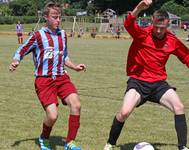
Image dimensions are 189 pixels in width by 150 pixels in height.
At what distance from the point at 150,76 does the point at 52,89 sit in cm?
141

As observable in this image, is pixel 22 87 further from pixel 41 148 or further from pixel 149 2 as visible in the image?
pixel 149 2

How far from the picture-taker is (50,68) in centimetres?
747

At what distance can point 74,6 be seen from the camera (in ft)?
383

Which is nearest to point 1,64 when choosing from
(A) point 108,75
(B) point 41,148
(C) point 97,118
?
(A) point 108,75

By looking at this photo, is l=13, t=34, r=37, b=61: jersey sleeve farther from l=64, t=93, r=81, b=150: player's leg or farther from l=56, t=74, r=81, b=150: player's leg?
l=64, t=93, r=81, b=150: player's leg

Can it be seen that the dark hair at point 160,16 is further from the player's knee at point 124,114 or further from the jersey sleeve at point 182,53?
the player's knee at point 124,114

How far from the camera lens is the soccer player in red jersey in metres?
7.29

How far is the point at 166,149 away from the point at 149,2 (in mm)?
2257

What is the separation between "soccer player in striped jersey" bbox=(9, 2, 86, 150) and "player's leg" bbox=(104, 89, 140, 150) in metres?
0.55

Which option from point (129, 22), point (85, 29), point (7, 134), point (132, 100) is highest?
point (129, 22)

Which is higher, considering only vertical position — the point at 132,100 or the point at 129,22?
the point at 129,22

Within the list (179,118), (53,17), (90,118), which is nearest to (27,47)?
(53,17)

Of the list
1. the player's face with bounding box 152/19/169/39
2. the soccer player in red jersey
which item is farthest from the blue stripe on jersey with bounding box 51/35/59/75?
the player's face with bounding box 152/19/169/39

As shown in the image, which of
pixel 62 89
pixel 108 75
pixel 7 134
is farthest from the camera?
pixel 108 75
